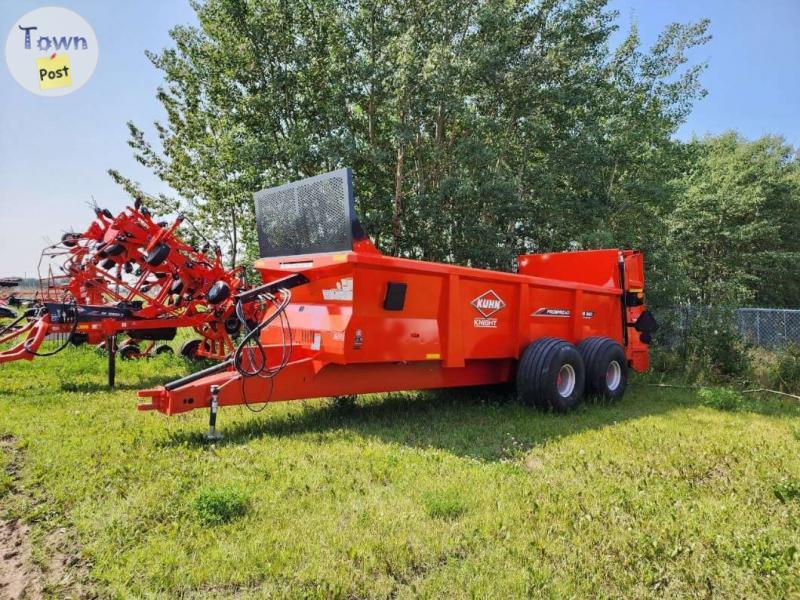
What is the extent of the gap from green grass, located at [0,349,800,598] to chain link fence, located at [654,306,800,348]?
14.6 feet

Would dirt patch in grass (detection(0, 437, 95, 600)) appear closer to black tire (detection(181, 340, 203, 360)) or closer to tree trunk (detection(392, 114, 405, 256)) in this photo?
black tire (detection(181, 340, 203, 360))

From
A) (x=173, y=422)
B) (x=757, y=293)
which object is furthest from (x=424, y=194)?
(x=757, y=293)

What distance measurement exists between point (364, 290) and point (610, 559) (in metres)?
3.39

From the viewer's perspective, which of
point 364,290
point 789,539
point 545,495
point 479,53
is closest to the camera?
point 789,539

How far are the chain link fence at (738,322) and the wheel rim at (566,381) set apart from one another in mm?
5073

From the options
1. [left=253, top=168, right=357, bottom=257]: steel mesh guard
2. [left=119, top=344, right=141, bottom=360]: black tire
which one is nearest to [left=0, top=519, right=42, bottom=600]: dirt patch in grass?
[left=253, top=168, right=357, bottom=257]: steel mesh guard

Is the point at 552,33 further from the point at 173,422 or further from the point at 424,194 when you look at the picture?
the point at 173,422

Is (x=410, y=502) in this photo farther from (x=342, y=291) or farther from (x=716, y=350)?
(x=716, y=350)

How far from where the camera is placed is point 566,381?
24.1 ft

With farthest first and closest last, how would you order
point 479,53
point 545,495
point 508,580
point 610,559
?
point 479,53 → point 545,495 → point 610,559 → point 508,580

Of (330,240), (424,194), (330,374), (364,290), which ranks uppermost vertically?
(424,194)

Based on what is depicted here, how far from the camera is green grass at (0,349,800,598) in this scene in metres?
2.96

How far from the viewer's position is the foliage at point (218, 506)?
11.6 feet

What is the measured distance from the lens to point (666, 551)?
3.28 meters
